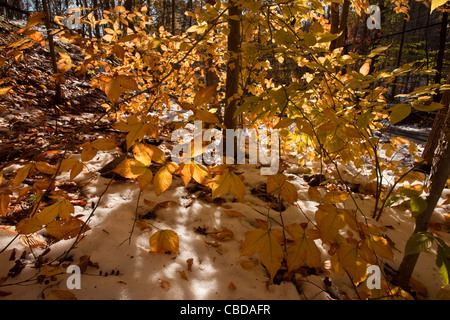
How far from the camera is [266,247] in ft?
2.35

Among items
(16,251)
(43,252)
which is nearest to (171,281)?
(43,252)

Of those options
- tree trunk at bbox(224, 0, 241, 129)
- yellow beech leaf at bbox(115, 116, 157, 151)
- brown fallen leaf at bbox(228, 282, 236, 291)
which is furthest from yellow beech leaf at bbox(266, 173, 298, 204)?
tree trunk at bbox(224, 0, 241, 129)

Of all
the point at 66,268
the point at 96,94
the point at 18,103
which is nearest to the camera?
the point at 66,268

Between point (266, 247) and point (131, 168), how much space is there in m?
0.52

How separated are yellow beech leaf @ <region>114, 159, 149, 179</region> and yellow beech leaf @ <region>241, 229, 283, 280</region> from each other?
0.43m

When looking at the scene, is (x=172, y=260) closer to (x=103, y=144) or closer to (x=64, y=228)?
(x=64, y=228)

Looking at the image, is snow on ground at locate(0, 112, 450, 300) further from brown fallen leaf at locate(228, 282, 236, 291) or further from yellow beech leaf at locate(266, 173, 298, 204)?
yellow beech leaf at locate(266, 173, 298, 204)

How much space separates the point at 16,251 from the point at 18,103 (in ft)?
13.1

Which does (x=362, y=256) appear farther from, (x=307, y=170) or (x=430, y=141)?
(x=430, y=141)

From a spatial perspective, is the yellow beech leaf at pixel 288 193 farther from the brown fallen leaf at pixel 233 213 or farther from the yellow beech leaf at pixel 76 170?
the brown fallen leaf at pixel 233 213

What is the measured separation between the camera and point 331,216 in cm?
81

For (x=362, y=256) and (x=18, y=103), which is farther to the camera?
(x=18, y=103)

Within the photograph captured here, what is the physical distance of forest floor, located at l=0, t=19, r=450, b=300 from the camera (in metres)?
1.09

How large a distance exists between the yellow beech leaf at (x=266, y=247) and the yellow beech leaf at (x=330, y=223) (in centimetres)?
18
